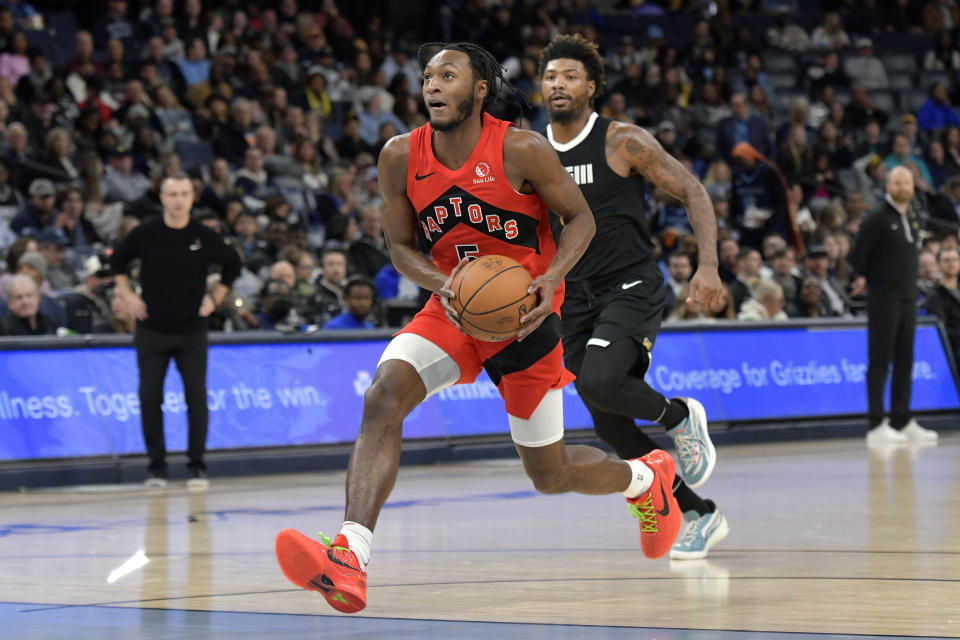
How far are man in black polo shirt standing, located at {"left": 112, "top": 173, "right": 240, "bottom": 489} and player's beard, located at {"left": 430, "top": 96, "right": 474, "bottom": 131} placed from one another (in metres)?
6.22

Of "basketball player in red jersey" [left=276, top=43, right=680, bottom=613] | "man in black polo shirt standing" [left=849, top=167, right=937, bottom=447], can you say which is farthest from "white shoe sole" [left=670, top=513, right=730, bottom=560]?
"man in black polo shirt standing" [left=849, top=167, right=937, bottom=447]

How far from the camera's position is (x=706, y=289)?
21.7 feet

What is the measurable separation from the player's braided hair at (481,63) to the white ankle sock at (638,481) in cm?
169

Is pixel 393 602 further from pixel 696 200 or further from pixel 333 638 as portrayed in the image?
pixel 696 200

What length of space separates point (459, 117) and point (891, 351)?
958cm

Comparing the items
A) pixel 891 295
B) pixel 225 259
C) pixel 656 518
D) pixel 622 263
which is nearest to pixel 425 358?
pixel 656 518

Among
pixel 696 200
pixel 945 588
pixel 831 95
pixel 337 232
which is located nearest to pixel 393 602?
pixel 945 588

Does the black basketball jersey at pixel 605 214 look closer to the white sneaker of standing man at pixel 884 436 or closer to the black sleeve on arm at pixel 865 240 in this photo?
the black sleeve on arm at pixel 865 240

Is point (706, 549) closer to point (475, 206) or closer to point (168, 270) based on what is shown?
point (475, 206)

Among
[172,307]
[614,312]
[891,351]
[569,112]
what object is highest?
[569,112]

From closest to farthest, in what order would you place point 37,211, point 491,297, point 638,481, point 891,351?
point 491,297 < point 638,481 < point 891,351 < point 37,211

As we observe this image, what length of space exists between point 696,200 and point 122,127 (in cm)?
1175

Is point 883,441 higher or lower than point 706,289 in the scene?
lower

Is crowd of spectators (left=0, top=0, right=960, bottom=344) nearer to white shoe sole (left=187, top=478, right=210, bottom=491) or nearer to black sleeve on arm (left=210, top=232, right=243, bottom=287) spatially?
black sleeve on arm (left=210, top=232, right=243, bottom=287)
